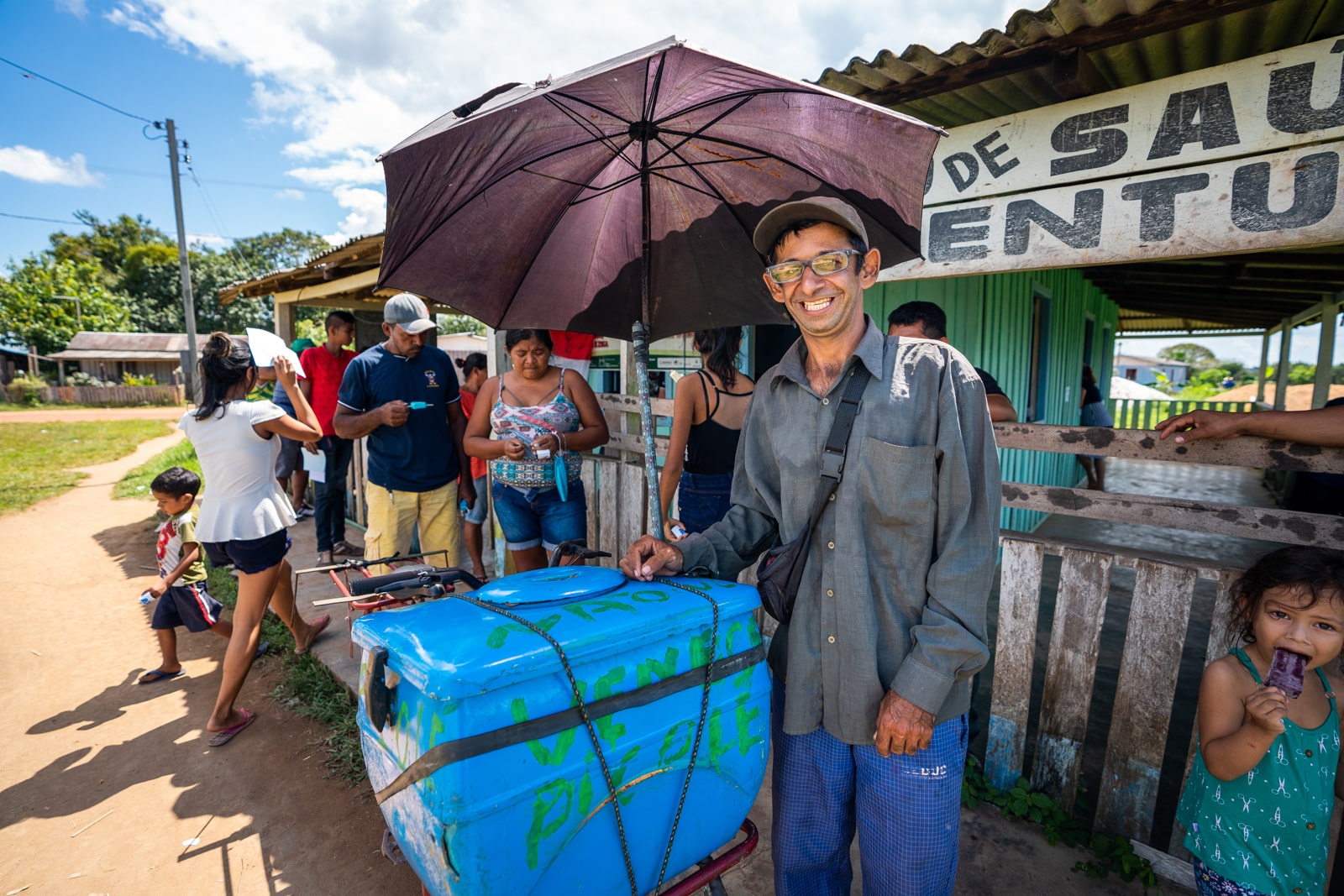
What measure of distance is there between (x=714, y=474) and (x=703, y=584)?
1479 mm

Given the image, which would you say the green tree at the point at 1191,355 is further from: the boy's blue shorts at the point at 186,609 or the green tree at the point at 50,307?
the green tree at the point at 50,307

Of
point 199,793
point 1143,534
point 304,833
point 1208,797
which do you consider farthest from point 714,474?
point 1143,534

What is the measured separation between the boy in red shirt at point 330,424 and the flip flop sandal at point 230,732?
6.68 feet

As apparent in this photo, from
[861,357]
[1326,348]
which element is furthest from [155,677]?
[1326,348]

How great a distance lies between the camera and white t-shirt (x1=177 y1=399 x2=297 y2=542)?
→ 319 centimetres

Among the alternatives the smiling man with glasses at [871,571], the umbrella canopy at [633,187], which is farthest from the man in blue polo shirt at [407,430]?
the smiling man with glasses at [871,571]

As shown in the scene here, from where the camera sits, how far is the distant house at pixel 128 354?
1431 inches

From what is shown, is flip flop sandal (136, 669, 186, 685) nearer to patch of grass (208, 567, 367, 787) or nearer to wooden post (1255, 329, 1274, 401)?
patch of grass (208, 567, 367, 787)

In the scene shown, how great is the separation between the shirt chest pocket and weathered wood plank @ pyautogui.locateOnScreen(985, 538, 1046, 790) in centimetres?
133

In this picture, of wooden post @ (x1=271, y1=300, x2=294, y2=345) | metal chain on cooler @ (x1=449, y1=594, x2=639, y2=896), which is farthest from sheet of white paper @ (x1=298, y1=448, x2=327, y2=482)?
metal chain on cooler @ (x1=449, y1=594, x2=639, y2=896)

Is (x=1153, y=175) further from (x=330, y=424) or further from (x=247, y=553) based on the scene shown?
(x=330, y=424)

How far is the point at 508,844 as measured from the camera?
106 cm

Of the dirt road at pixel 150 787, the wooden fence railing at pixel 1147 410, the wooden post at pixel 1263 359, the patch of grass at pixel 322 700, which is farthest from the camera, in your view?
the wooden post at pixel 1263 359

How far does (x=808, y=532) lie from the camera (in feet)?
4.85
